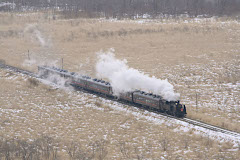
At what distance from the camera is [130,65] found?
1964 inches

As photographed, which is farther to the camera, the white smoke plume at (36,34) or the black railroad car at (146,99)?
the white smoke plume at (36,34)

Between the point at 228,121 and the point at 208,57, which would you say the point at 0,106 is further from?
the point at 208,57

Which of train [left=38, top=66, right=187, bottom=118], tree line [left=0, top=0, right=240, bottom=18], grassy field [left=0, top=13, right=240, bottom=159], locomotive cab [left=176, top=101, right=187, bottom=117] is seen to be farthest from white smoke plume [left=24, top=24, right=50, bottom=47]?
locomotive cab [left=176, top=101, right=187, bottom=117]

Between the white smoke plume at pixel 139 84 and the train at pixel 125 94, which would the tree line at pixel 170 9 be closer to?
the train at pixel 125 94

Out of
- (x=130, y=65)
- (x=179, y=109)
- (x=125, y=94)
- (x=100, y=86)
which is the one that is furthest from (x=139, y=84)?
(x=130, y=65)

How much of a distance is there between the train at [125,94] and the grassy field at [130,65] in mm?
1559

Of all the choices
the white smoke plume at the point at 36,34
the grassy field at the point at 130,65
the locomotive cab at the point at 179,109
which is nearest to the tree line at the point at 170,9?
the grassy field at the point at 130,65

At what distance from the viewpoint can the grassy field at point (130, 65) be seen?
2216 cm

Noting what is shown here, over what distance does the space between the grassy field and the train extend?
156cm

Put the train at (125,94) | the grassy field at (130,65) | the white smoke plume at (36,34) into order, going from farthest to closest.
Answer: the white smoke plume at (36,34) → the train at (125,94) → the grassy field at (130,65)

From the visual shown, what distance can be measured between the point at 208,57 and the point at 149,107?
87.9ft

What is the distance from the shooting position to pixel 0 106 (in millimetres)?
30188

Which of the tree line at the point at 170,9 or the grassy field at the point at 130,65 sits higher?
the tree line at the point at 170,9

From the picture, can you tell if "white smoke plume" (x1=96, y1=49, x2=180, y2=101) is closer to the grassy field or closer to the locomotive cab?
the locomotive cab
